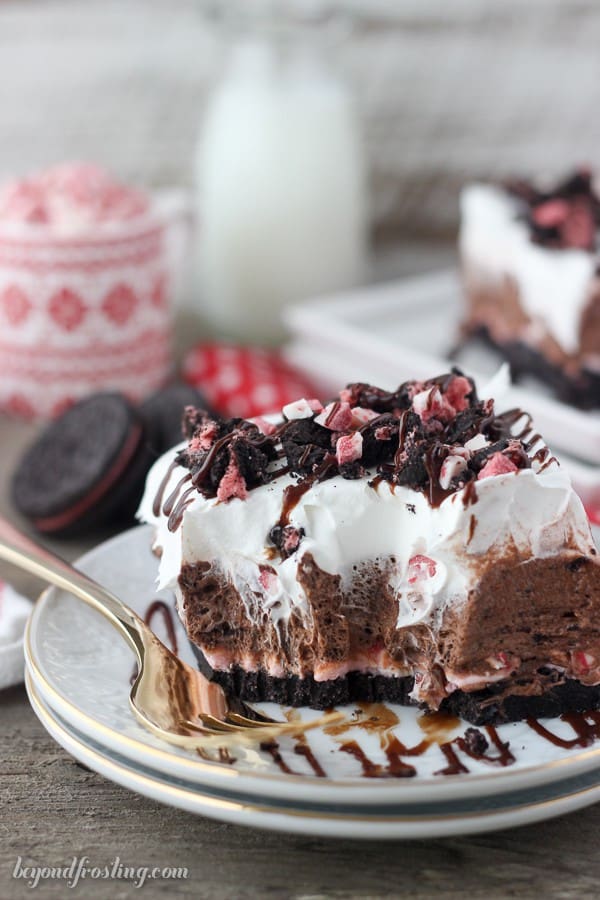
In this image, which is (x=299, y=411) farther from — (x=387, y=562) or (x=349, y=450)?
(x=387, y=562)

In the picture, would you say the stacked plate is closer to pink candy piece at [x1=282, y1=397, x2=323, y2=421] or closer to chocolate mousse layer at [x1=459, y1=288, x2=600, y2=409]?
pink candy piece at [x1=282, y1=397, x2=323, y2=421]

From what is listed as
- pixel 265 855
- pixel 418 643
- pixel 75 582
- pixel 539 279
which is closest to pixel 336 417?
pixel 418 643

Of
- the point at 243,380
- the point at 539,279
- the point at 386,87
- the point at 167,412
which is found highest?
the point at 386,87

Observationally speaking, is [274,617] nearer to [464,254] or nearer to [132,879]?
[132,879]

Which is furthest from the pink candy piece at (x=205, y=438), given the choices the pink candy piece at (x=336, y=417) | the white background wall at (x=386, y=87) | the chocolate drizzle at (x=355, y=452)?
the white background wall at (x=386, y=87)

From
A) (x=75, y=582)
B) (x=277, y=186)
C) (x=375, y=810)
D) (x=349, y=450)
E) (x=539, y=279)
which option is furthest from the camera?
(x=277, y=186)

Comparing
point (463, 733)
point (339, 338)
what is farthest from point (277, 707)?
point (339, 338)
